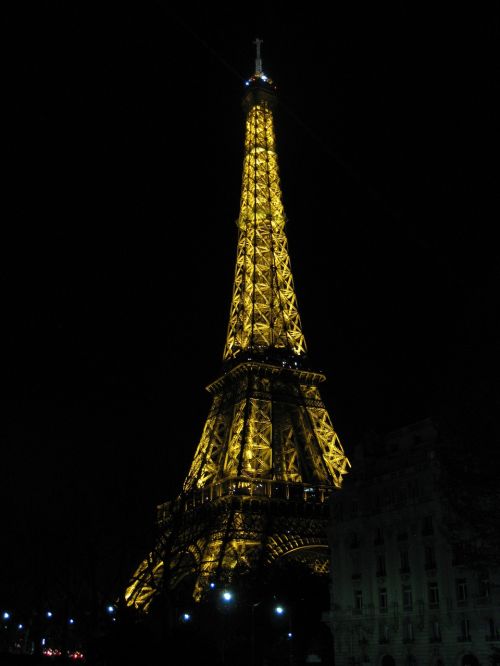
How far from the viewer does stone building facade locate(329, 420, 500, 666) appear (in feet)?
136

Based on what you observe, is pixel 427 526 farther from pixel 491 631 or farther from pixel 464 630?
pixel 491 631

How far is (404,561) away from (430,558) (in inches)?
90.2

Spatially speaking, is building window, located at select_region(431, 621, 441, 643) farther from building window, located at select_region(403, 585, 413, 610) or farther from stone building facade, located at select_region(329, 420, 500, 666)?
building window, located at select_region(403, 585, 413, 610)

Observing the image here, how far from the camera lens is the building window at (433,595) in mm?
43938

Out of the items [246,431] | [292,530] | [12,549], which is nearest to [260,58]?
[246,431]

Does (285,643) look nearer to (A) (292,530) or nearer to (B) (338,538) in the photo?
(A) (292,530)

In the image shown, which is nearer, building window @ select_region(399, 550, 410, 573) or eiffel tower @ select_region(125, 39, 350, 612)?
building window @ select_region(399, 550, 410, 573)

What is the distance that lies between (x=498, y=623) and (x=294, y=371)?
38.6 metres

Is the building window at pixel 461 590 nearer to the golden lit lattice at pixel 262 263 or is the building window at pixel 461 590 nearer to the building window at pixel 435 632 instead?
the building window at pixel 435 632

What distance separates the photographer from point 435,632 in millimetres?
43438

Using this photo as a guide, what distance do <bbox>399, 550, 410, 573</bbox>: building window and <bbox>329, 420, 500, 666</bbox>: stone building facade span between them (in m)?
0.06

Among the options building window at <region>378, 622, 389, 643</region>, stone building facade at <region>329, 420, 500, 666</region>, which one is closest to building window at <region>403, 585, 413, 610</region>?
stone building facade at <region>329, 420, 500, 666</region>

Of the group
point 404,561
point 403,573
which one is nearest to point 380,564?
point 404,561

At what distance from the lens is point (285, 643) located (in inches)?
2463
